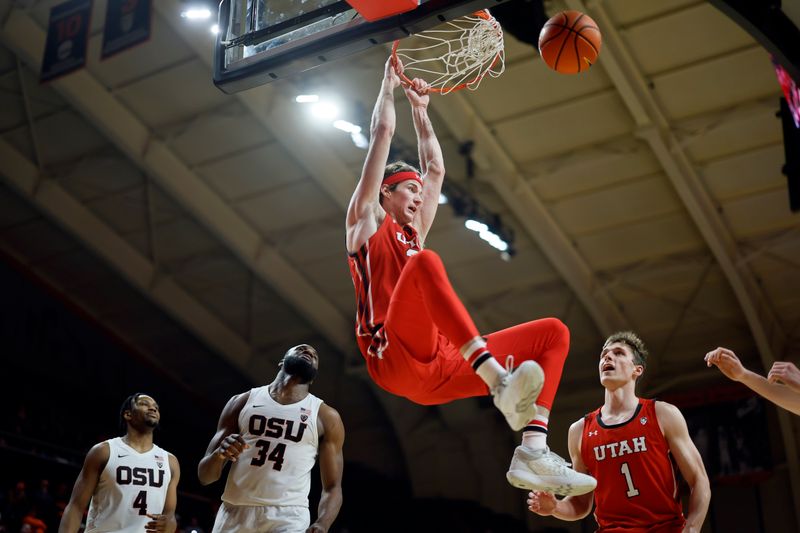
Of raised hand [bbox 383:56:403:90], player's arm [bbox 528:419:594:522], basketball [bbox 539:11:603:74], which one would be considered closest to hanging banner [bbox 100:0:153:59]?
basketball [bbox 539:11:603:74]

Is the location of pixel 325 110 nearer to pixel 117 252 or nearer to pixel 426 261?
pixel 117 252

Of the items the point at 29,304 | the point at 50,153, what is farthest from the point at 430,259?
the point at 29,304

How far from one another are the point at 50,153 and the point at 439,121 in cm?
735

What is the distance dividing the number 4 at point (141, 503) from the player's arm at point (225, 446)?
1.09 m

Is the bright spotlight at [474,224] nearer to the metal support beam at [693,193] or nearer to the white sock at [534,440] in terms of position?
the metal support beam at [693,193]

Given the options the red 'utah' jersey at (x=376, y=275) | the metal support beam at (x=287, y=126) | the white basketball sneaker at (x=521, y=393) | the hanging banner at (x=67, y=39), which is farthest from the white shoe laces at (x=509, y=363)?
the metal support beam at (x=287, y=126)

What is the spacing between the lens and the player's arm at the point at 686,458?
16.6ft

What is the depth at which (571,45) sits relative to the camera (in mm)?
6648

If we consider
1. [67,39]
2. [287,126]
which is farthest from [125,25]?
[287,126]

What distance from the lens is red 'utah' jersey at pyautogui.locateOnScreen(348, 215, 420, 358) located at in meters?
4.81

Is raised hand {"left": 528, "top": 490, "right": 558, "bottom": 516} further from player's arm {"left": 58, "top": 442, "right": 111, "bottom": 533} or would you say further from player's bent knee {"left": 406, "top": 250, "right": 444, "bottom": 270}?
player's arm {"left": 58, "top": 442, "right": 111, "bottom": 533}

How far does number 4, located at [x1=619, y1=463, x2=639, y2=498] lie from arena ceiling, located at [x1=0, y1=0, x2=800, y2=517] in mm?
8382

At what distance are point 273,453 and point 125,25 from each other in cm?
732

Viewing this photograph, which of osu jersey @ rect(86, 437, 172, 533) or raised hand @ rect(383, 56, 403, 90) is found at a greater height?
raised hand @ rect(383, 56, 403, 90)
